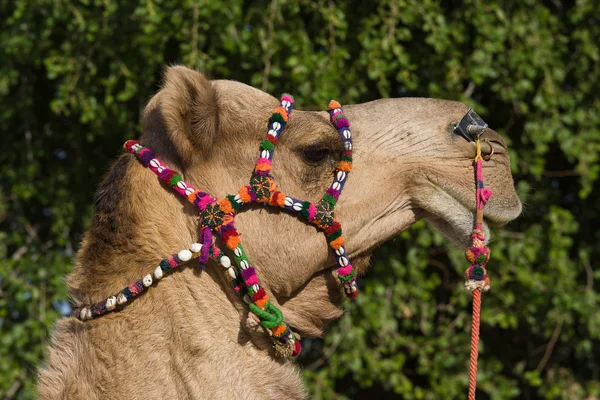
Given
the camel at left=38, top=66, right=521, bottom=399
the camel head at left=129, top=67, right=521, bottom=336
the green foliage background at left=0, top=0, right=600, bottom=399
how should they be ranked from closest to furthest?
1. the camel at left=38, top=66, right=521, bottom=399
2. the camel head at left=129, top=67, right=521, bottom=336
3. the green foliage background at left=0, top=0, right=600, bottom=399

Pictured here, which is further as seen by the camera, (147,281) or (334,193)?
(334,193)

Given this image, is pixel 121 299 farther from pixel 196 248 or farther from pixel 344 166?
pixel 344 166

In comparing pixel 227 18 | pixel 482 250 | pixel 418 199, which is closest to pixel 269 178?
pixel 418 199

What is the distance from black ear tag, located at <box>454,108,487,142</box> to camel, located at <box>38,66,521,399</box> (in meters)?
0.02

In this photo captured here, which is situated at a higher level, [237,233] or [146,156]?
[146,156]

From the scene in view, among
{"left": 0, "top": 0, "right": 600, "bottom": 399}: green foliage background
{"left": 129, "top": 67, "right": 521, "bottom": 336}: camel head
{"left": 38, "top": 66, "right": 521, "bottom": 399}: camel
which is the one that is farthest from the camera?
{"left": 0, "top": 0, "right": 600, "bottom": 399}: green foliage background

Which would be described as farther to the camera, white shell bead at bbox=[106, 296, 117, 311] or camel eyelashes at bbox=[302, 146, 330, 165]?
camel eyelashes at bbox=[302, 146, 330, 165]

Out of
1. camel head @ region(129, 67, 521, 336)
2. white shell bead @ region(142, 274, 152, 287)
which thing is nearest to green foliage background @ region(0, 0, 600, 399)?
camel head @ region(129, 67, 521, 336)

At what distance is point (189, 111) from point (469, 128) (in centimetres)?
86

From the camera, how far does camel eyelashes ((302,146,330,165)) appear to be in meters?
2.37

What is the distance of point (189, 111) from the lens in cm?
230

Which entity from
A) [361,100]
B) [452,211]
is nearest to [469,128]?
[452,211]

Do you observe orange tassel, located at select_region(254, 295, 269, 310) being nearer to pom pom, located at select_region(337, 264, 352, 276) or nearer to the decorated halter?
the decorated halter

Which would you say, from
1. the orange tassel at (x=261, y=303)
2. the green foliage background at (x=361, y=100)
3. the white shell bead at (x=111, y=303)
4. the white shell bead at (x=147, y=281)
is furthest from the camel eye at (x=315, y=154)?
the green foliage background at (x=361, y=100)
